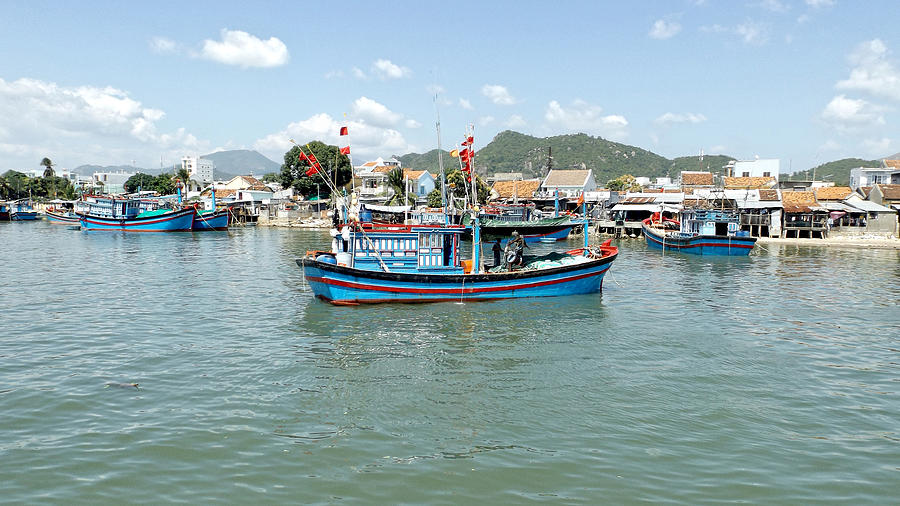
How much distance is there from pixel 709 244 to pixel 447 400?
35745 millimetres

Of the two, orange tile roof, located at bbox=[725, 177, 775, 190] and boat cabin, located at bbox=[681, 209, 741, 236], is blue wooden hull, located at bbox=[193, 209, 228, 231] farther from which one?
orange tile roof, located at bbox=[725, 177, 775, 190]

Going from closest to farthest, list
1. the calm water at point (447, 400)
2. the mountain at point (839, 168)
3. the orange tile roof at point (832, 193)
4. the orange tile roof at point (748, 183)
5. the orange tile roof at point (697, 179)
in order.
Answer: the calm water at point (447, 400) < the orange tile roof at point (832, 193) < the orange tile roof at point (748, 183) < the orange tile roof at point (697, 179) < the mountain at point (839, 168)

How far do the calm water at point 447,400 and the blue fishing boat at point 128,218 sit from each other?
37.2 m

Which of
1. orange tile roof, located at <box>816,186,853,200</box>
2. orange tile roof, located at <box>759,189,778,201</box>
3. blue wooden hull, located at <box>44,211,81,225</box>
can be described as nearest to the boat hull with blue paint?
orange tile roof, located at <box>759,189,778,201</box>

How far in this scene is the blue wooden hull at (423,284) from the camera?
1993 cm

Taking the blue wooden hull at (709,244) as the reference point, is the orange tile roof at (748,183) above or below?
above

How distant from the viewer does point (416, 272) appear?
20.6m

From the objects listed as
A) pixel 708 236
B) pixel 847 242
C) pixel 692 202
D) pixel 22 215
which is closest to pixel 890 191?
pixel 847 242

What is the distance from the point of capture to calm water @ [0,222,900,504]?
8.37 m

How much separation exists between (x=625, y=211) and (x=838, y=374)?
51369 millimetres

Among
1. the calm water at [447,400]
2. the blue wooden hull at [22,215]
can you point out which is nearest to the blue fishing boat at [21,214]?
the blue wooden hull at [22,215]

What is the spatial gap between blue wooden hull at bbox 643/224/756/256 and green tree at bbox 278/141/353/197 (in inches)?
2035

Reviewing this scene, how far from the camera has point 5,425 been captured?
394 inches

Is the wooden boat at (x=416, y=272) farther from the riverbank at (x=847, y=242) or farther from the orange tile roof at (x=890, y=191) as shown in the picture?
the orange tile roof at (x=890, y=191)
